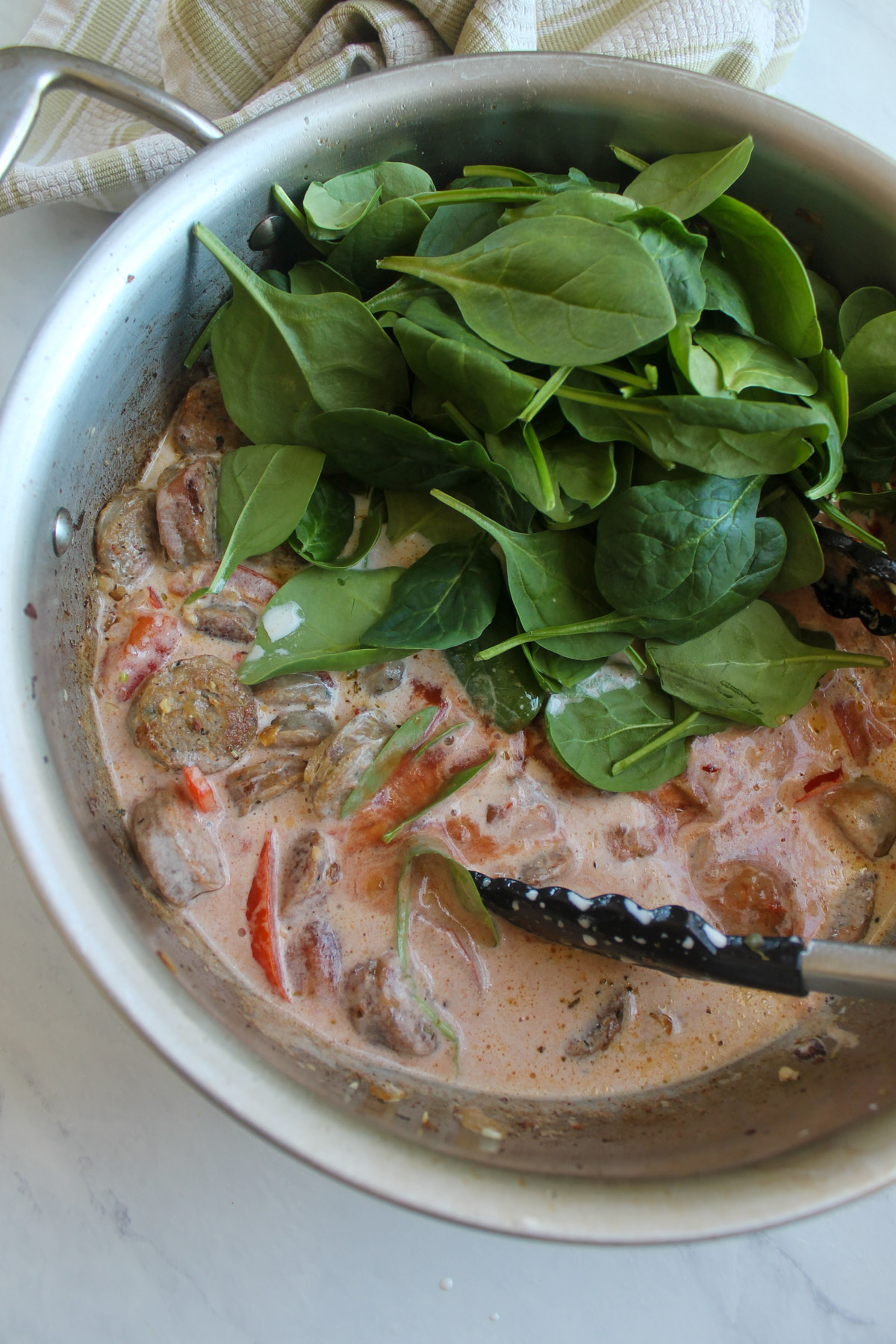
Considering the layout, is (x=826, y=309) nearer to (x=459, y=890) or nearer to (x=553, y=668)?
(x=553, y=668)

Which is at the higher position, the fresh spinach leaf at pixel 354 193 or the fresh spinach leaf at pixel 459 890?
→ the fresh spinach leaf at pixel 354 193

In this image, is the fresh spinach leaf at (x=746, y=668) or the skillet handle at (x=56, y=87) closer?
the skillet handle at (x=56, y=87)

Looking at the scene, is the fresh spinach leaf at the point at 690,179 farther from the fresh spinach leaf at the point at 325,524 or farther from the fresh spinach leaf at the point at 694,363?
the fresh spinach leaf at the point at 325,524

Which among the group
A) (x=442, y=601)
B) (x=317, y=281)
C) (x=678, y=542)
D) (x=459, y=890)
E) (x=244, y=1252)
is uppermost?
(x=317, y=281)

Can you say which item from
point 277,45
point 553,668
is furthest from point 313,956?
point 277,45

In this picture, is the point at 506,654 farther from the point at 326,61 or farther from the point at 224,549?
the point at 326,61

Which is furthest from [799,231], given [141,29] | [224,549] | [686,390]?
[141,29]

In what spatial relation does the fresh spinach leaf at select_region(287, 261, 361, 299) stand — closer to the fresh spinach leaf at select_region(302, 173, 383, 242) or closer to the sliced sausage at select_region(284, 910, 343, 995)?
the fresh spinach leaf at select_region(302, 173, 383, 242)

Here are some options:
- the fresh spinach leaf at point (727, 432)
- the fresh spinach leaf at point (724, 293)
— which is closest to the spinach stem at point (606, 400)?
the fresh spinach leaf at point (727, 432)
